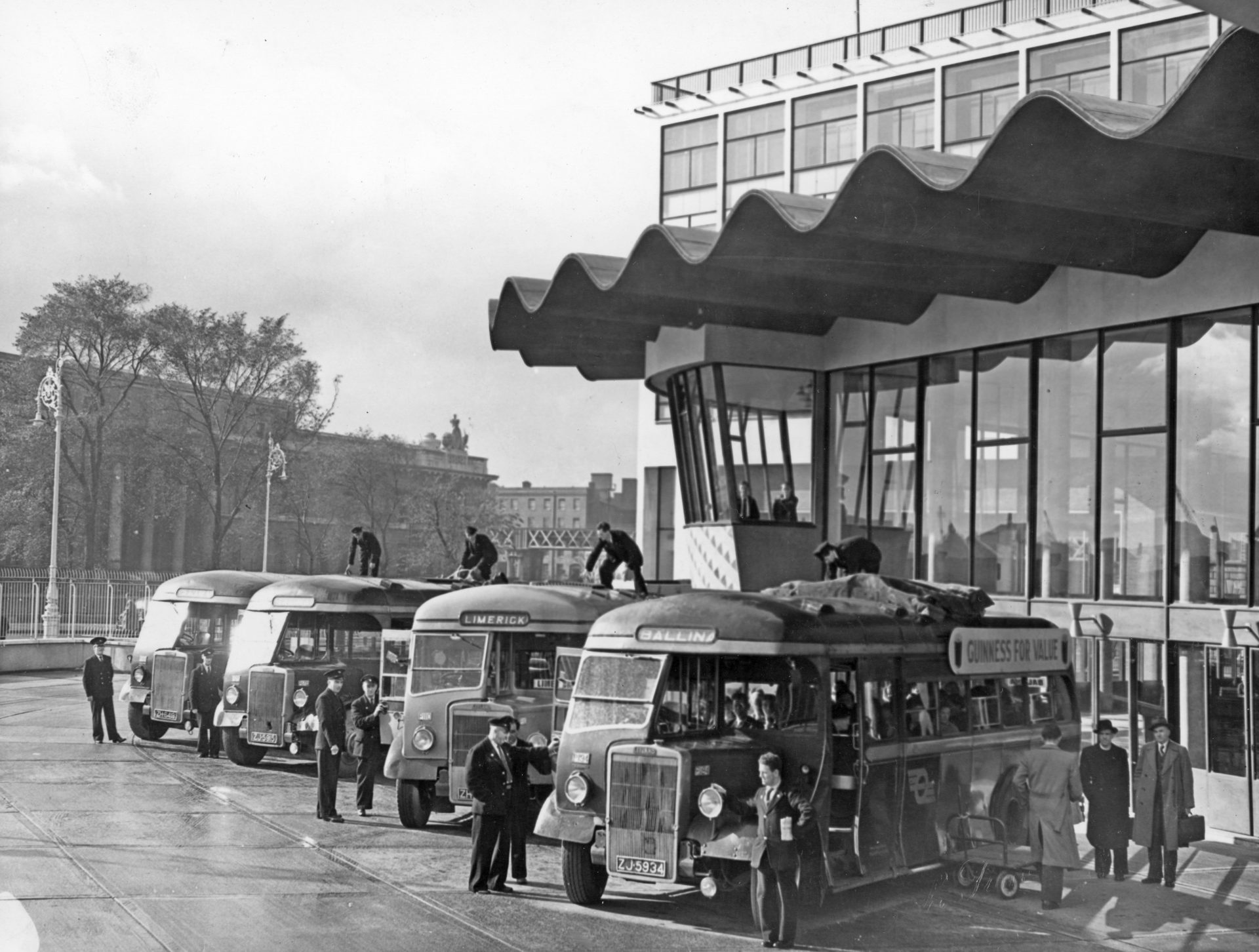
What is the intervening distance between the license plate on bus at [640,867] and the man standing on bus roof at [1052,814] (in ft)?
12.3

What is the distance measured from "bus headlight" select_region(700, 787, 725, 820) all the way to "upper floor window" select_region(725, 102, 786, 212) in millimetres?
35123

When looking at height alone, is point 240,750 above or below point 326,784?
below

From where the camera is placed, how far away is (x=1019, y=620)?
15.3m

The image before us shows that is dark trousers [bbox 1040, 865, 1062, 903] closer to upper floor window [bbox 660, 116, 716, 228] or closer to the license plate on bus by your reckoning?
the license plate on bus

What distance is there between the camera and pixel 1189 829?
14242 mm

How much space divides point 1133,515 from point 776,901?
11760mm

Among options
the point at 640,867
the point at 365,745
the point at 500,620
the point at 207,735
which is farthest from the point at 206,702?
the point at 640,867

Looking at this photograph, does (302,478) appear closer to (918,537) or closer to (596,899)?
(918,537)

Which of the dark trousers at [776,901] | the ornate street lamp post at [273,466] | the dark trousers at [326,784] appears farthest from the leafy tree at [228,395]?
the dark trousers at [776,901]

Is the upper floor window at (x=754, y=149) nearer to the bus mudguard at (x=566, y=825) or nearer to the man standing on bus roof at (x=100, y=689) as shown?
the man standing on bus roof at (x=100, y=689)

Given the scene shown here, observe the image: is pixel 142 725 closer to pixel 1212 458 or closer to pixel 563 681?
pixel 563 681

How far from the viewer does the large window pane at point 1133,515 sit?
20078 millimetres

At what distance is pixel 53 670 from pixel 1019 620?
1267 inches

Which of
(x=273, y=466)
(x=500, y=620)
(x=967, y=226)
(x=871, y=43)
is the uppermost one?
(x=871, y=43)
